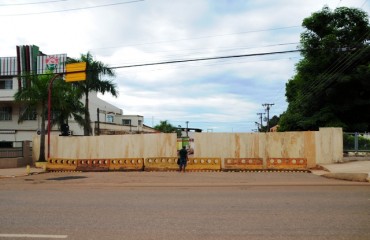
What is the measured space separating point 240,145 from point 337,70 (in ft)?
74.9

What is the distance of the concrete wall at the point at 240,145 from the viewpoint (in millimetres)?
23344

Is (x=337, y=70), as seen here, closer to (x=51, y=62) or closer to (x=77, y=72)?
(x=77, y=72)

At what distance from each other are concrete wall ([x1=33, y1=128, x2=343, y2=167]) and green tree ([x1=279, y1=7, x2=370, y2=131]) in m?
18.7

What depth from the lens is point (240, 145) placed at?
24.2 meters

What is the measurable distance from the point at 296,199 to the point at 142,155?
15710 mm

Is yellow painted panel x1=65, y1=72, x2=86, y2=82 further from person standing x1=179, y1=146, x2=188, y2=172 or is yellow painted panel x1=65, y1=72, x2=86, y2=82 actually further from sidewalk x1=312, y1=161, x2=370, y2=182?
sidewalk x1=312, y1=161, x2=370, y2=182

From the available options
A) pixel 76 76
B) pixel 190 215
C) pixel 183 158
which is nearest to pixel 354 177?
pixel 183 158

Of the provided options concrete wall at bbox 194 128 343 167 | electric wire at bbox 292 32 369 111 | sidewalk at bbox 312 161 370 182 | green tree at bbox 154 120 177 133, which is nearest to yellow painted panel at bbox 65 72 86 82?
concrete wall at bbox 194 128 343 167

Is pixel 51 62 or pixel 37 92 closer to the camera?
pixel 37 92

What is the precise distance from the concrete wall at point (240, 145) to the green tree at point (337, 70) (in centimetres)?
1872

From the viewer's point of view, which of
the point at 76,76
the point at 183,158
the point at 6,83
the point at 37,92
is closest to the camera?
the point at 183,158

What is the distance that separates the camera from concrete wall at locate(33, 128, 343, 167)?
2334 cm

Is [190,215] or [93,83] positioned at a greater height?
[93,83]

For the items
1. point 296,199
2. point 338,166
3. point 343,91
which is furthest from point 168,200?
point 343,91
